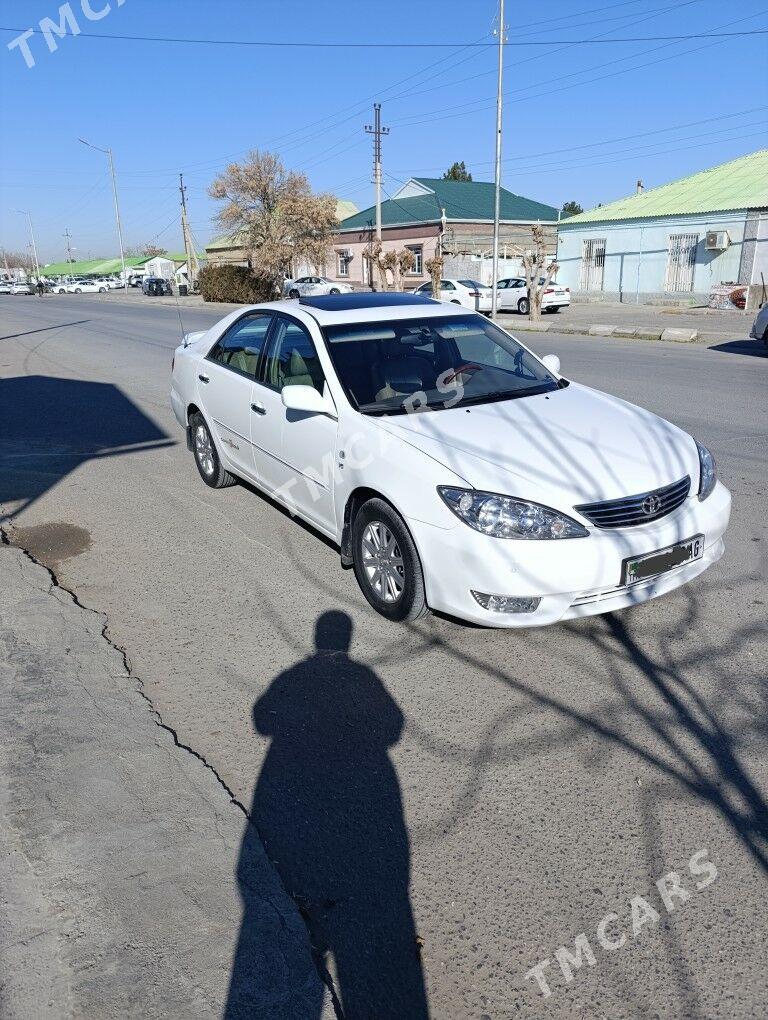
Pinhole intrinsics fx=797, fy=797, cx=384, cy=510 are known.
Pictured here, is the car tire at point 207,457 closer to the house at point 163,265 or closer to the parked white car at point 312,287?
the parked white car at point 312,287

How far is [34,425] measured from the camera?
984cm

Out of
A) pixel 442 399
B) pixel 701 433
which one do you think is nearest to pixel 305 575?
pixel 442 399

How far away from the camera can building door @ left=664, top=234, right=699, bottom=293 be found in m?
29.4

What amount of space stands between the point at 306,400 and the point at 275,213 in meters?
46.1

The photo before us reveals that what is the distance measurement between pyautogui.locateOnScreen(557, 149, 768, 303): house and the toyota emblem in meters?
25.2

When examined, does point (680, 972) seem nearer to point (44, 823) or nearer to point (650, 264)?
point (44, 823)

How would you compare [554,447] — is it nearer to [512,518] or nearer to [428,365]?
[512,518]

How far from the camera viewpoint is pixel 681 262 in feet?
98.5

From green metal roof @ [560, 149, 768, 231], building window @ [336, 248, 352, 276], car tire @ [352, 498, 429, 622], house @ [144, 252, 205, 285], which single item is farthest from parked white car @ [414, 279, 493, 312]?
house @ [144, 252, 205, 285]

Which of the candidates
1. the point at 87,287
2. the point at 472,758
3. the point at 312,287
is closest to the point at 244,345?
the point at 472,758

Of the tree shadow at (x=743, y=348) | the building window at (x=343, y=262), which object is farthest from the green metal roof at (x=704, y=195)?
the building window at (x=343, y=262)

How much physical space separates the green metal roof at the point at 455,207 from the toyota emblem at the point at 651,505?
144 feet

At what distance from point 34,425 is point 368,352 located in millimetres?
6513

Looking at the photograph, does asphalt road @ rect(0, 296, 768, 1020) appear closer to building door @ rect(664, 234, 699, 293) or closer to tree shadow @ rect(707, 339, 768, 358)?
tree shadow @ rect(707, 339, 768, 358)
